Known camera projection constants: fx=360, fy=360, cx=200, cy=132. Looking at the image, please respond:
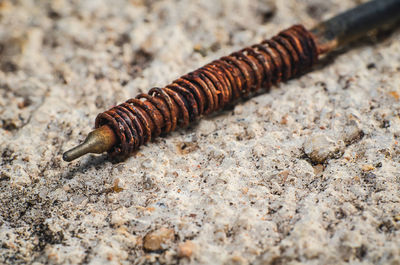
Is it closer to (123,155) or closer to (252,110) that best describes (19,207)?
(123,155)

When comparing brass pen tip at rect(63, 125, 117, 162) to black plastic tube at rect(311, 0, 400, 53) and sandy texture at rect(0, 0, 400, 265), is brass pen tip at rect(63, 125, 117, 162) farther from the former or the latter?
black plastic tube at rect(311, 0, 400, 53)

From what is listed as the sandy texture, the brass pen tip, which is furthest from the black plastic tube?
the brass pen tip

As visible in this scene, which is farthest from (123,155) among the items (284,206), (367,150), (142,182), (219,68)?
(367,150)

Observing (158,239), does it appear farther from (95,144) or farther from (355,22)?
(355,22)

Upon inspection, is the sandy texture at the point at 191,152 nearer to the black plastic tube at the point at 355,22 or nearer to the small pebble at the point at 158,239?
the small pebble at the point at 158,239

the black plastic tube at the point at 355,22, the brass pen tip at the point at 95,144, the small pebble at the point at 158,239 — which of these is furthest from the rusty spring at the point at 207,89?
the small pebble at the point at 158,239

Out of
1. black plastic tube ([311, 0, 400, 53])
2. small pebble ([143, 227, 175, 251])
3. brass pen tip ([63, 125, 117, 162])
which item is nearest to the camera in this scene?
small pebble ([143, 227, 175, 251])
